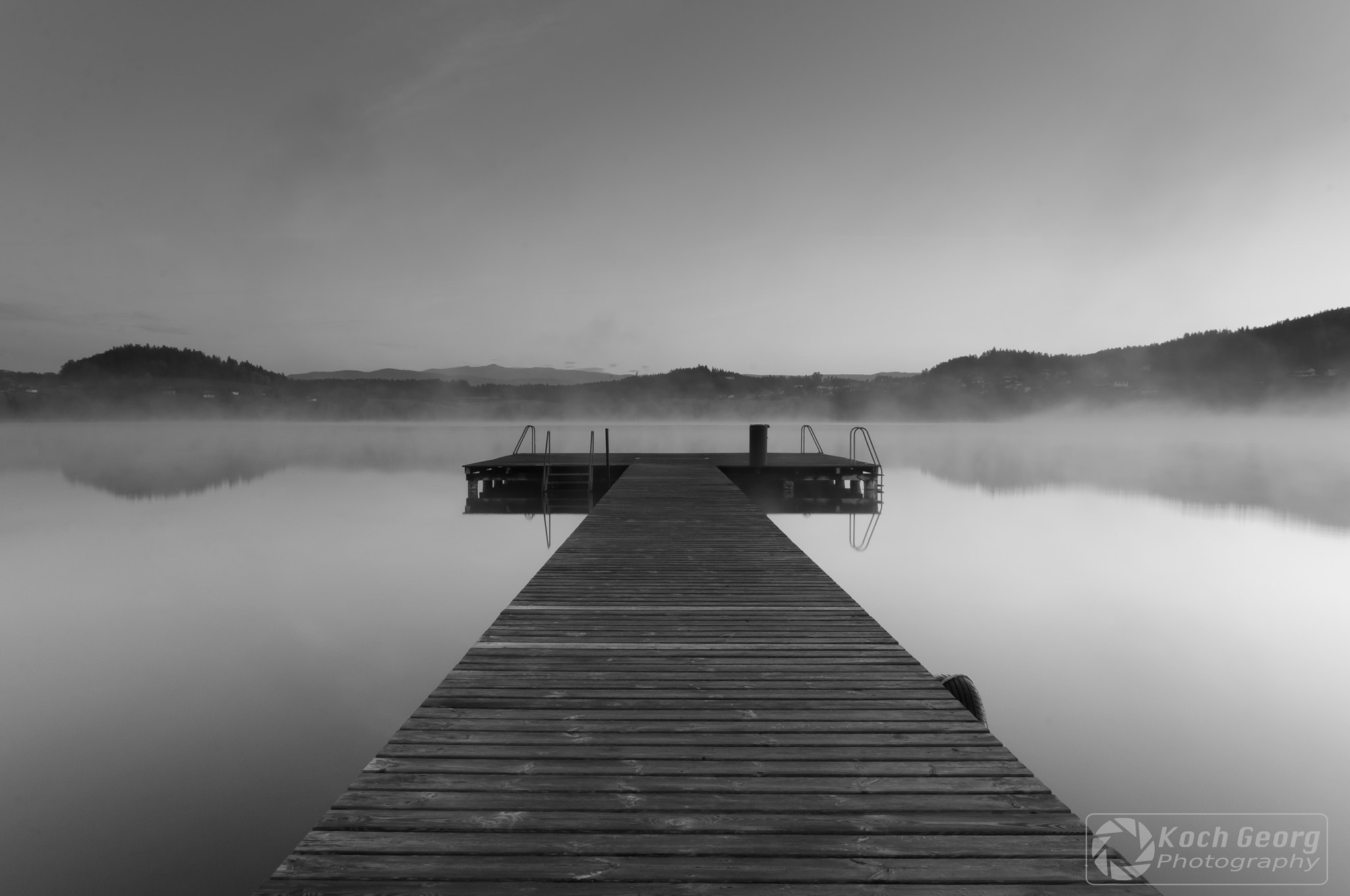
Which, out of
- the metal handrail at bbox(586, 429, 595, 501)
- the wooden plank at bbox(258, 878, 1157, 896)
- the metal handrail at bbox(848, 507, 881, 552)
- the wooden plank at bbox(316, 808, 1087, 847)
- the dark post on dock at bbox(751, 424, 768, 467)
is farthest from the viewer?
the dark post on dock at bbox(751, 424, 768, 467)

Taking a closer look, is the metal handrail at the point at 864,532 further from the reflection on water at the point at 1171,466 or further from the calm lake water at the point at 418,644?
the reflection on water at the point at 1171,466

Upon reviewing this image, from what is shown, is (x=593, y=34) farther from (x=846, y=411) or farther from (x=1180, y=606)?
(x=846, y=411)

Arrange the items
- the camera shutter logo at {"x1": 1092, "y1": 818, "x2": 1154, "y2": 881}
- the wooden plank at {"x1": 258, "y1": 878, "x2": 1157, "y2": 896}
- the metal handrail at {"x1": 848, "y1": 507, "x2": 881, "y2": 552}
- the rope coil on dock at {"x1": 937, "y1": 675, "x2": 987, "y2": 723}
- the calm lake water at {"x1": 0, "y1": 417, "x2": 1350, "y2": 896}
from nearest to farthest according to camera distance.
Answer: the wooden plank at {"x1": 258, "y1": 878, "x2": 1157, "y2": 896} < the camera shutter logo at {"x1": 1092, "y1": 818, "x2": 1154, "y2": 881} < the rope coil on dock at {"x1": 937, "y1": 675, "x2": 987, "y2": 723} < the calm lake water at {"x1": 0, "y1": 417, "x2": 1350, "y2": 896} < the metal handrail at {"x1": 848, "y1": 507, "x2": 881, "y2": 552}

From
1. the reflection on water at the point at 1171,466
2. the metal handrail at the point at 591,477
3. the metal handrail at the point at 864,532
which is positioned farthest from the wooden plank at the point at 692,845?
the reflection on water at the point at 1171,466

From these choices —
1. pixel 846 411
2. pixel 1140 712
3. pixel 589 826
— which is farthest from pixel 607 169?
pixel 846 411

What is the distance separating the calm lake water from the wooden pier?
2.05 m

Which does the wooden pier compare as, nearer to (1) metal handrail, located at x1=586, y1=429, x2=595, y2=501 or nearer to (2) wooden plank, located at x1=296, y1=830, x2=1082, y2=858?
(2) wooden plank, located at x1=296, y1=830, x2=1082, y2=858

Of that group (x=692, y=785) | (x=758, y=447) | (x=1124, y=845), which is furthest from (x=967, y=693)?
(x=758, y=447)

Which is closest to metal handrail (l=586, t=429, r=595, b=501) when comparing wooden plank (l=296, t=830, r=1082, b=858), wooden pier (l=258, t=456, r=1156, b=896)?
wooden pier (l=258, t=456, r=1156, b=896)

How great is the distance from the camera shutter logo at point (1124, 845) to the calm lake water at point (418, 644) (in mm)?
395

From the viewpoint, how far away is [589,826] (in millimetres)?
1966

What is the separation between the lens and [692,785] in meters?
2.22

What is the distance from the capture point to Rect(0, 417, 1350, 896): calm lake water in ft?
14.1

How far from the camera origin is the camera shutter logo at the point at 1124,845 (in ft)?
6.05
